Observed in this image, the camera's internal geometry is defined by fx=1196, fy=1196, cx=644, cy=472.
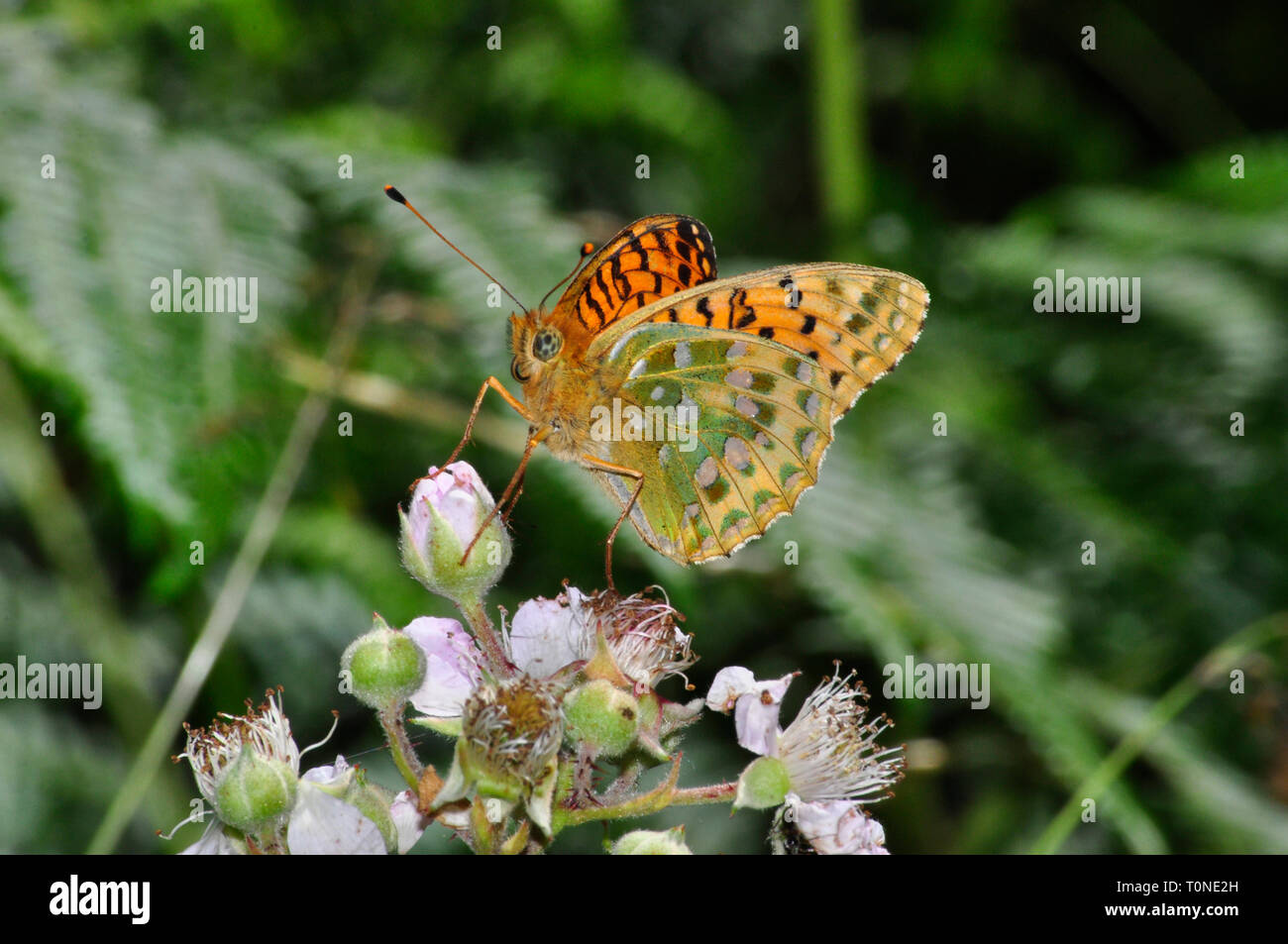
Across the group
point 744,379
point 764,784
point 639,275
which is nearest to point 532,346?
point 639,275

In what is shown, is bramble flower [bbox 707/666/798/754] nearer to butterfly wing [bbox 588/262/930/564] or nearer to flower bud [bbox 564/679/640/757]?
flower bud [bbox 564/679/640/757]

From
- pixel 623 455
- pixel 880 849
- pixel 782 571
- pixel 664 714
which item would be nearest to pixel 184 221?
pixel 623 455

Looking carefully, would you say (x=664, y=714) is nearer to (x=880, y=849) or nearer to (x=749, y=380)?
(x=880, y=849)

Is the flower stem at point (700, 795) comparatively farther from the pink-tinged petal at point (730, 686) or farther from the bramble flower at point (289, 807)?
the bramble flower at point (289, 807)

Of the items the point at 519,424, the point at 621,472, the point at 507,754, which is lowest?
the point at 507,754

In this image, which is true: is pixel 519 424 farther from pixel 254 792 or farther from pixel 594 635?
pixel 254 792

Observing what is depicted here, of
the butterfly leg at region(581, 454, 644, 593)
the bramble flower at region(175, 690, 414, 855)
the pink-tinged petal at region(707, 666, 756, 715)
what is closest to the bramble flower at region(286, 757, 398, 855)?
the bramble flower at region(175, 690, 414, 855)
